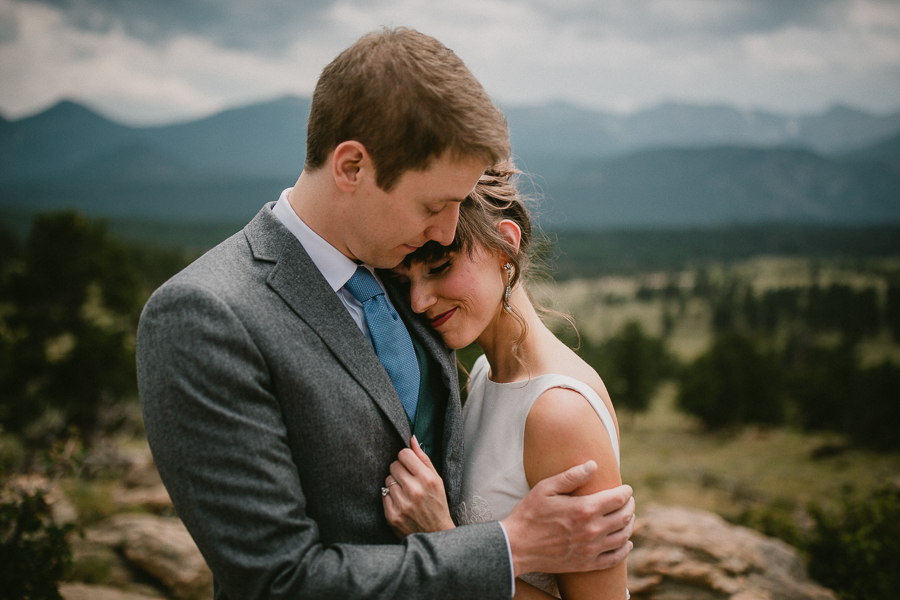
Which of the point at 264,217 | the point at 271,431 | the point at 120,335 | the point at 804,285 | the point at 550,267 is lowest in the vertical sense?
the point at 804,285

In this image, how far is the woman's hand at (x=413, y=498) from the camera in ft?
6.98

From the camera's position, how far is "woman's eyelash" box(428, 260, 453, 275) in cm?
262

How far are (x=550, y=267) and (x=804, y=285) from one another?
155 m

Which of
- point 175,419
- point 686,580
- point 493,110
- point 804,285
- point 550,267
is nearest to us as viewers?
point 175,419

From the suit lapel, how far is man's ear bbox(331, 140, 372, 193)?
1.01 ft

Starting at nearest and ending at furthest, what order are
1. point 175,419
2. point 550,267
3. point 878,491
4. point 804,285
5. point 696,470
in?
point 175,419, point 550,267, point 878,491, point 696,470, point 804,285

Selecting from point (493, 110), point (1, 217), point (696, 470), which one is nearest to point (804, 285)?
point (696, 470)

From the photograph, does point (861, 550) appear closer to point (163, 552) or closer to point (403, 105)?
point (403, 105)

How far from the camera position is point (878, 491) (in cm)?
779

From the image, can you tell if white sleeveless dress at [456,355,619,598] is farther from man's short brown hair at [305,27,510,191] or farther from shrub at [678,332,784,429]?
shrub at [678,332,784,429]

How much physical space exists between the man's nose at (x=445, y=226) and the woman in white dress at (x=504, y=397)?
202 millimetres

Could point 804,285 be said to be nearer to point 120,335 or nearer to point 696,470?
point 696,470

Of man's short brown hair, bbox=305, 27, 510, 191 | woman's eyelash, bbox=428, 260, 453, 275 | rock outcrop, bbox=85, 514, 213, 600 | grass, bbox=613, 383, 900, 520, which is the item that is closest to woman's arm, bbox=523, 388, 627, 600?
woman's eyelash, bbox=428, 260, 453, 275

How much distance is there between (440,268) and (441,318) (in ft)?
0.84
